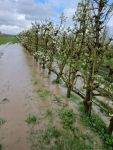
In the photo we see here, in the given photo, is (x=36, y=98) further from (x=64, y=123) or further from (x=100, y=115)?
(x=100, y=115)

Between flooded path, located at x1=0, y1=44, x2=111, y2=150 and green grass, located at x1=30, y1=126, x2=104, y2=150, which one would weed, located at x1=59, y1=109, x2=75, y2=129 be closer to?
flooded path, located at x1=0, y1=44, x2=111, y2=150

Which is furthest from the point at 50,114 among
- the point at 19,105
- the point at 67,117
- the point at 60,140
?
the point at 60,140

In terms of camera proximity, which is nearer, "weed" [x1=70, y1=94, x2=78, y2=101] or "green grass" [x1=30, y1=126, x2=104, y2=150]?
"green grass" [x1=30, y1=126, x2=104, y2=150]

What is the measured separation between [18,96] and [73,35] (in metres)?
6.31

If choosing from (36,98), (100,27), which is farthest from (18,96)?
(100,27)

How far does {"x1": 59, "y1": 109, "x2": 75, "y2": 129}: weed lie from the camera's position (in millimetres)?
9470

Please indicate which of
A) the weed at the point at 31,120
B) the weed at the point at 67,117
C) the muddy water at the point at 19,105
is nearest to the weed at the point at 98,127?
the weed at the point at 67,117

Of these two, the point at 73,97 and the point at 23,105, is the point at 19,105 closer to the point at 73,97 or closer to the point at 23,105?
the point at 23,105

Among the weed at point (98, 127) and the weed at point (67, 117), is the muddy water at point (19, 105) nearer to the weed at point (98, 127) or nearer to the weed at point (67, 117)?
the weed at point (67, 117)

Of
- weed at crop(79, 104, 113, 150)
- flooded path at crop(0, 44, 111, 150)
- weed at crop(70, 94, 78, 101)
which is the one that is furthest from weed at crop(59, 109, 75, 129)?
weed at crop(70, 94, 78, 101)

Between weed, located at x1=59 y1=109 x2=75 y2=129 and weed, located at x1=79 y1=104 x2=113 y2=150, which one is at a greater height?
weed, located at x1=59 y1=109 x2=75 y2=129

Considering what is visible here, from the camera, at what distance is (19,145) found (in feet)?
25.1

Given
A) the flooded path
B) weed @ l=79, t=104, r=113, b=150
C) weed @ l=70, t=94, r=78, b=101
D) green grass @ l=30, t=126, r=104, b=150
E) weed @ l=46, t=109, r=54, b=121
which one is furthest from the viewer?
weed @ l=70, t=94, r=78, b=101

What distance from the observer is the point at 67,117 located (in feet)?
33.1
